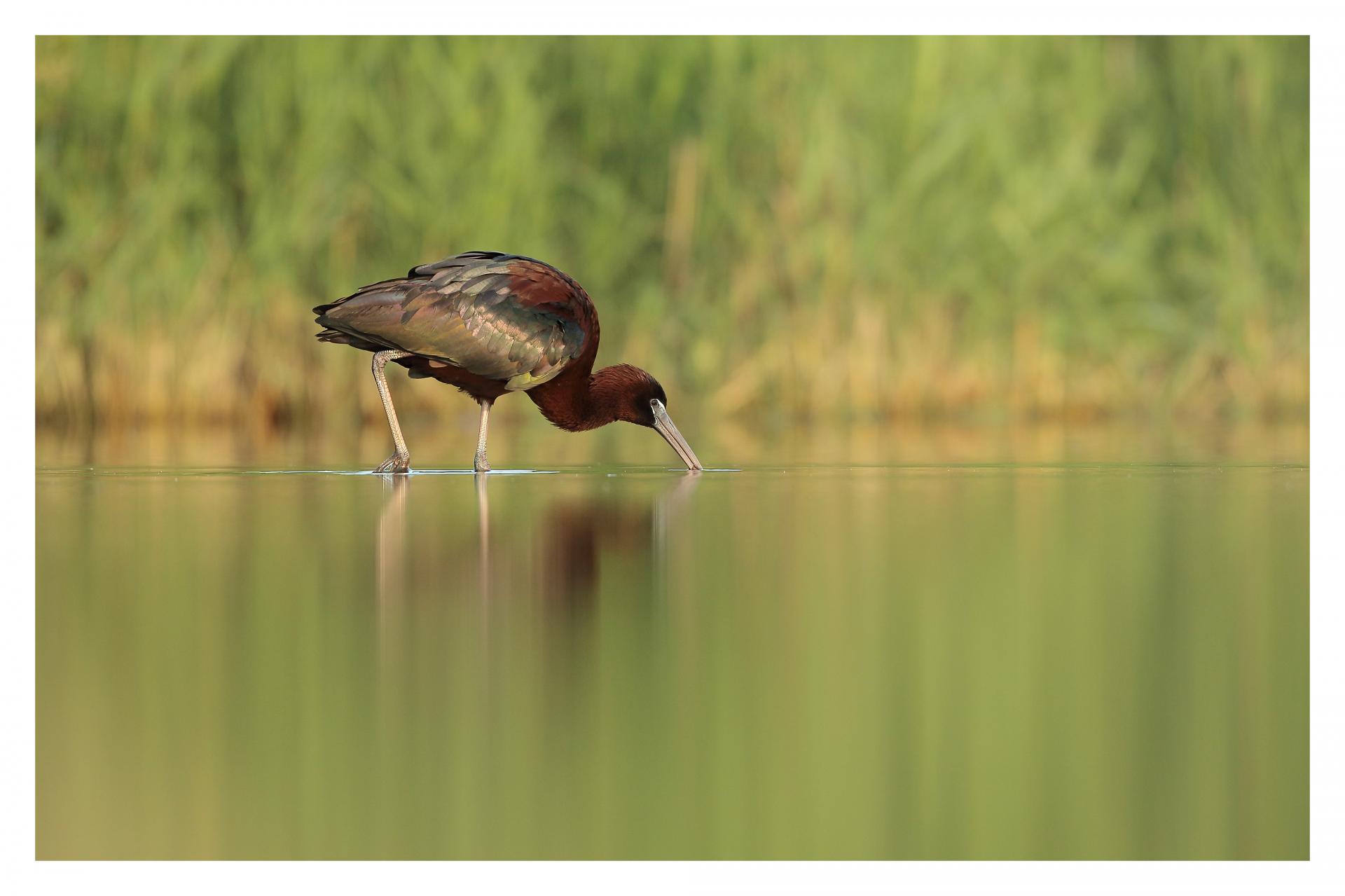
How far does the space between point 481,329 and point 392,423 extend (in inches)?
20.9

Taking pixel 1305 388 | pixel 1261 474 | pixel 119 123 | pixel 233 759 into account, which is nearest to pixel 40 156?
pixel 119 123

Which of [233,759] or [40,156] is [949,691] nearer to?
[233,759]

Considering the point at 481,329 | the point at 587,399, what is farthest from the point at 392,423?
the point at 587,399

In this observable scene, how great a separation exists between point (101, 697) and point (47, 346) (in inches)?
304

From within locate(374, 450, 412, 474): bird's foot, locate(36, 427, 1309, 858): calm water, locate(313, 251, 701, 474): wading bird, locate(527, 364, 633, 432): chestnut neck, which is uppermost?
locate(313, 251, 701, 474): wading bird

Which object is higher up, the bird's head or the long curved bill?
the bird's head

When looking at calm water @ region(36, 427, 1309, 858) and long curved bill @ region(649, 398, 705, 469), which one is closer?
calm water @ region(36, 427, 1309, 858)

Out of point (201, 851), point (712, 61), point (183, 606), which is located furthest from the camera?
point (712, 61)

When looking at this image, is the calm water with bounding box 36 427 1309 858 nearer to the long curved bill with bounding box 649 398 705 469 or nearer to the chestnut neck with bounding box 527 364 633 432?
the long curved bill with bounding box 649 398 705 469

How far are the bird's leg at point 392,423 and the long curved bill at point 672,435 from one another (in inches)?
43.3

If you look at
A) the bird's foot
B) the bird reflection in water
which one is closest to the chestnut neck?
the bird's foot

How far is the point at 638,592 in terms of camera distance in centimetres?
437

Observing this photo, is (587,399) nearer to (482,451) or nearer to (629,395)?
(629,395)

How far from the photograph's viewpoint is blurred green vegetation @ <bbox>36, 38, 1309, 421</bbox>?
1064 centimetres
